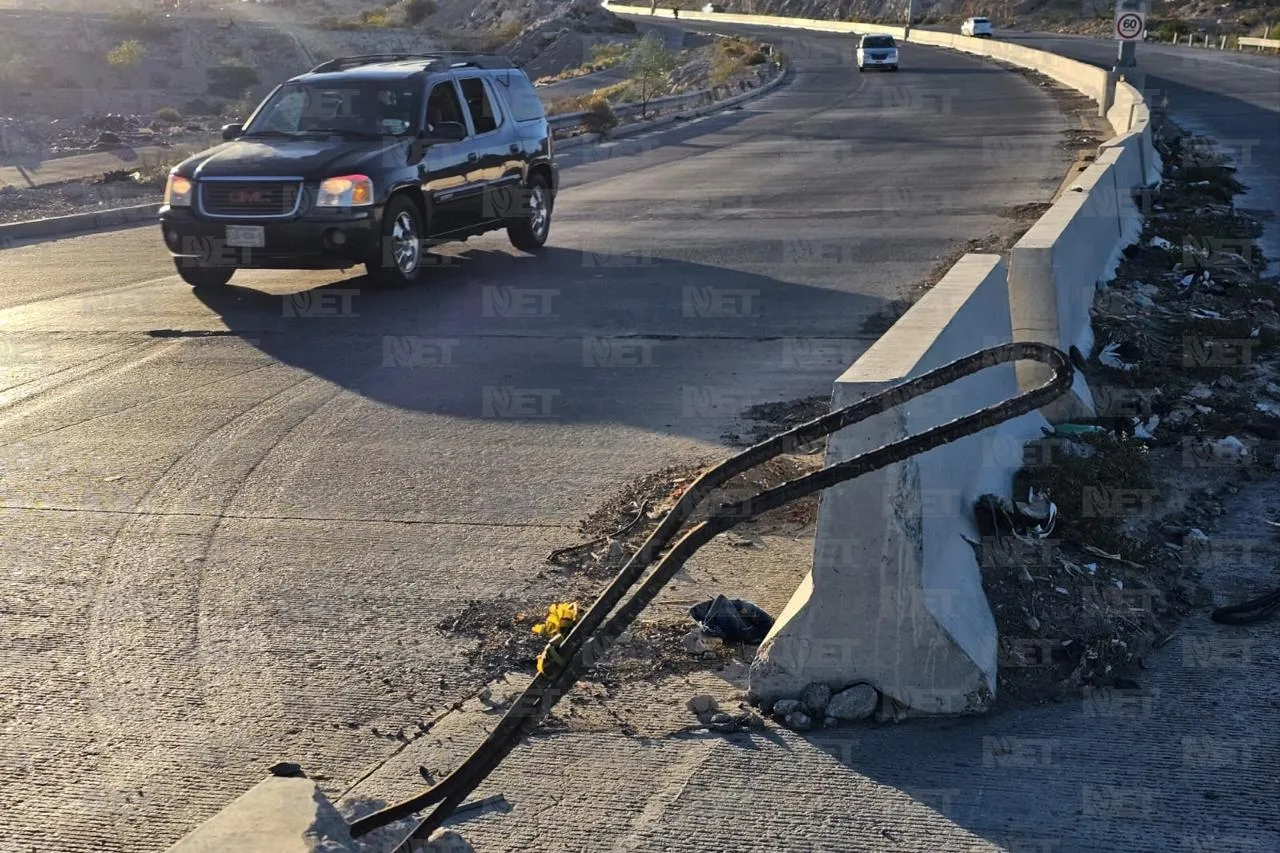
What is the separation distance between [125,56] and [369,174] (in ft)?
200

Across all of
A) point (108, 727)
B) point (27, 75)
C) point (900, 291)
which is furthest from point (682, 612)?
point (27, 75)

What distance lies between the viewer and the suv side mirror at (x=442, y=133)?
505 inches

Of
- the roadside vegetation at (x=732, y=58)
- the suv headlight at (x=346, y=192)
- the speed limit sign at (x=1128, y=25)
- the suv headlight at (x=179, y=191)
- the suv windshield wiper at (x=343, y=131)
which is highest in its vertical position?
the suv windshield wiper at (x=343, y=131)

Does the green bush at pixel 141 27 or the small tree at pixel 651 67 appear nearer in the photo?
the small tree at pixel 651 67

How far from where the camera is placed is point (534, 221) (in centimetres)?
1479

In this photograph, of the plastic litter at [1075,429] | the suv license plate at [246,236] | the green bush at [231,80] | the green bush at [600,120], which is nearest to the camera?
the plastic litter at [1075,429]

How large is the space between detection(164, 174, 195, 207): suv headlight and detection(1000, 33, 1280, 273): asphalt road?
382 inches

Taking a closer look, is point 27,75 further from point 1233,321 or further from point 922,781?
point 922,781

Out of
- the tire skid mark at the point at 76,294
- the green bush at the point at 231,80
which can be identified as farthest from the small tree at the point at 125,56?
the tire skid mark at the point at 76,294

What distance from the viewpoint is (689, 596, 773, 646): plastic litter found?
5.07 meters

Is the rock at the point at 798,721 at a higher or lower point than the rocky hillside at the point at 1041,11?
higher

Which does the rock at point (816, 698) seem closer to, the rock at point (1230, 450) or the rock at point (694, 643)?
the rock at point (694, 643)

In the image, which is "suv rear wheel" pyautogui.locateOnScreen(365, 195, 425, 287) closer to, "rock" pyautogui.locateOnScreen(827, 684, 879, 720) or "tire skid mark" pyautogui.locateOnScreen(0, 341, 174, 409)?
"tire skid mark" pyautogui.locateOnScreen(0, 341, 174, 409)

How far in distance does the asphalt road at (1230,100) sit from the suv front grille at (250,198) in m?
8.82
